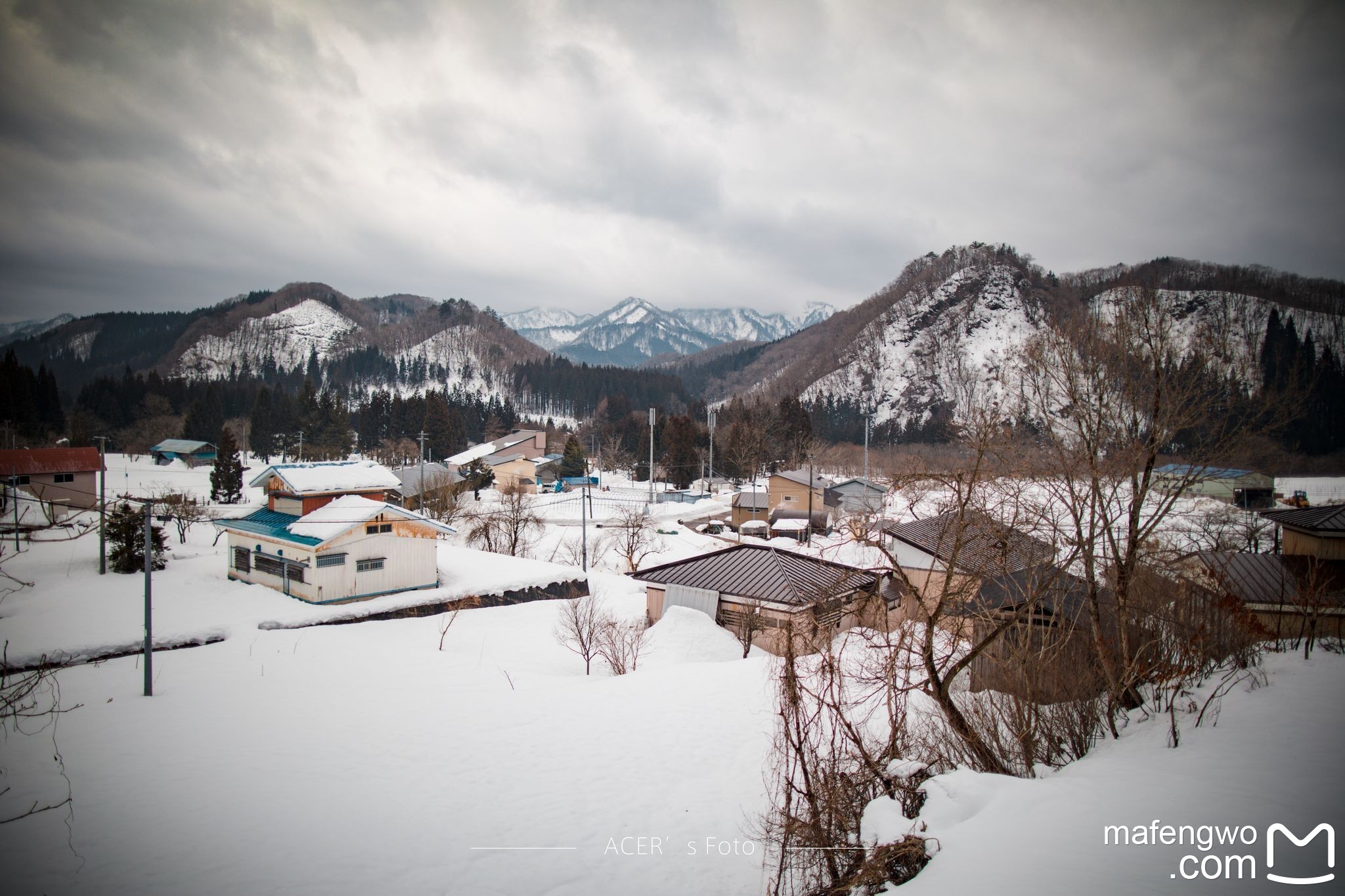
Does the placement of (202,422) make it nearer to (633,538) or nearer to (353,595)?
(633,538)

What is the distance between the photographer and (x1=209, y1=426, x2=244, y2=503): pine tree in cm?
4241

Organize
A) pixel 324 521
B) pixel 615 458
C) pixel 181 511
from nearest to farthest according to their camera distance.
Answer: pixel 324 521 → pixel 181 511 → pixel 615 458

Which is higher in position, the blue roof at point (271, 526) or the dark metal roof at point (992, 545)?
the dark metal roof at point (992, 545)

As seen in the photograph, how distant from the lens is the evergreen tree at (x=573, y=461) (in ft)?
209

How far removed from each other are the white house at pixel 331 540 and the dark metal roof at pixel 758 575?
9462 millimetres

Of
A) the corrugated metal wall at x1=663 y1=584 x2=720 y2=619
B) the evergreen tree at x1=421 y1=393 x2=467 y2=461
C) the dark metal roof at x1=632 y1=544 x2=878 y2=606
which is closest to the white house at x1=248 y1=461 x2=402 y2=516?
the dark metal roof at x1=632 y1=544 x2=878 y2=606

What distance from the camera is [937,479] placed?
7223 mm

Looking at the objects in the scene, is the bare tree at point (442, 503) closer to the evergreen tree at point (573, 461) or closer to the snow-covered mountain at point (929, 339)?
the evergreen tree at point (573, 461)

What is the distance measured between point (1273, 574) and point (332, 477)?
30.9 m

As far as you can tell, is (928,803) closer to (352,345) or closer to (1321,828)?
(1321,828)

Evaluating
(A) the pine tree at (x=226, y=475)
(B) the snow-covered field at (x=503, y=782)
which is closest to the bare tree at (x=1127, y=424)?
(B) the snow-covered field at (x=503, y=782)

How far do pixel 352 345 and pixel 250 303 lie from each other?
3865 centimetres

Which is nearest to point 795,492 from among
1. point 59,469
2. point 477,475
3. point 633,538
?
point 633,538

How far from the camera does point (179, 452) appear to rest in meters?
61.7
